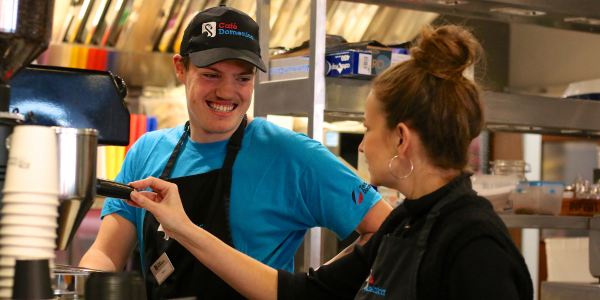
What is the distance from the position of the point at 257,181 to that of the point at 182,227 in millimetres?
335

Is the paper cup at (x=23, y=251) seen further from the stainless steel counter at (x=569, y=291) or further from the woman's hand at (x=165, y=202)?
the stainless steel counter at (x=569, y=291)

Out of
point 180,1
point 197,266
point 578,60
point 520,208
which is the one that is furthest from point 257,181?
point 578,60

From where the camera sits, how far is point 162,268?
146 cm

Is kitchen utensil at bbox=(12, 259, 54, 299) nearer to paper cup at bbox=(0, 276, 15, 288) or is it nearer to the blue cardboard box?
paper cup at bbox=(0, 276, 15, 288)

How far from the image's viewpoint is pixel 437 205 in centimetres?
108

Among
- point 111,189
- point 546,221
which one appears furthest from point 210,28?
point 546,221

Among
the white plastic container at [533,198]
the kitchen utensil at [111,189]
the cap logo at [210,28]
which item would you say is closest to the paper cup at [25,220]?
the kitchen utensil at [111,189]

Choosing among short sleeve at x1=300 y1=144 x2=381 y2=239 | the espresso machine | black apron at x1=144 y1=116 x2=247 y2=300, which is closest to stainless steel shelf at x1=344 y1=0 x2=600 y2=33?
short sleeve at x1=300 y1=144 x2=381 y2=239

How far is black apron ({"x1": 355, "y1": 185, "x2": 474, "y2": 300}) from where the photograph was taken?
1.04 m

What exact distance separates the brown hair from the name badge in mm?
642

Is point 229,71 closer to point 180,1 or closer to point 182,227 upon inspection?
point 182,227

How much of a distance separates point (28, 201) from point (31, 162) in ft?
0.13

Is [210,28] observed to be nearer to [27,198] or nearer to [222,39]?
[222,39]

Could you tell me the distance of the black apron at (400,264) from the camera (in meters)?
1.04
